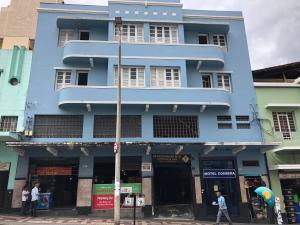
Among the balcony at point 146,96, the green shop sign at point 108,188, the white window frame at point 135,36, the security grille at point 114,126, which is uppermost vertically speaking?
the white window frame at point 135,36

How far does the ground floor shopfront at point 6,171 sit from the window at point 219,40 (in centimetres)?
1662

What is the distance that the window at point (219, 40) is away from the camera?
2208 centimetres

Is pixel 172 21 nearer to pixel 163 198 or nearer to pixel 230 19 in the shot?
pixel 230 19

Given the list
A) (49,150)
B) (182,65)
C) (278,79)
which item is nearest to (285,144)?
(278,79)

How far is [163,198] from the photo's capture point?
18766 millimetres

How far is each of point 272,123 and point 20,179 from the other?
17078 millimetres

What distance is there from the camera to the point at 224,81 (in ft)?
68.5

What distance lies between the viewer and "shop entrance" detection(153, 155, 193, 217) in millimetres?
17953

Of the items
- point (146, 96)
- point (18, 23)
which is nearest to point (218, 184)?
point (146, 96)

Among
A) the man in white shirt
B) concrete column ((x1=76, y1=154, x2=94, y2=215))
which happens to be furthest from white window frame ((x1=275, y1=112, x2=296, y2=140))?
the man in white shirt

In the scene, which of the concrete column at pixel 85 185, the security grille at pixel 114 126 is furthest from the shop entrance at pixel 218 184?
the concrete column at pixel 85 185

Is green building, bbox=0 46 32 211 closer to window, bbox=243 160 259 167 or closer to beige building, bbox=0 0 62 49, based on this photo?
beige building, bbox=0 0 62 49

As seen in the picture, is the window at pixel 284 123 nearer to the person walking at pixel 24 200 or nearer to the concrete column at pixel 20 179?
the person walking at pixel 24 200

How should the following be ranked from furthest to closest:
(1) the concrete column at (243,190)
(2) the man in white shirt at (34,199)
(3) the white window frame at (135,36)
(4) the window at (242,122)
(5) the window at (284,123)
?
(3) the white window frame at (135,36) < (5) the window at (284,123) < (4) the window at (242,122) < (1) the concrete column at (243,190) < (2) the man in white shirt at (34,199)
